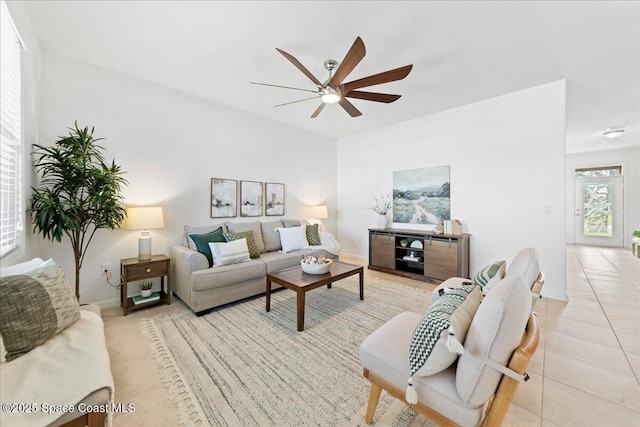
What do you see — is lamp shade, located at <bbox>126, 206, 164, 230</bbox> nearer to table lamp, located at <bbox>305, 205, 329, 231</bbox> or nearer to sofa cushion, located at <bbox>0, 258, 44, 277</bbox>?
sofa cushion, located at <bbox>0, 258, 44, 277</bbox>

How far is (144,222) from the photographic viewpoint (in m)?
2.81

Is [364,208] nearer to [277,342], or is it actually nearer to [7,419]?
[277,342]

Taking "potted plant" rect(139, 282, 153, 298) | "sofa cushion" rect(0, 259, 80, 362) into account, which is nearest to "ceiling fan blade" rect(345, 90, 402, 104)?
"sofa cushion" rect(0, 259, 80, 362)

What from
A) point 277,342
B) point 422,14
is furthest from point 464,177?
point 277,342

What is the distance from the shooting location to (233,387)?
166cm

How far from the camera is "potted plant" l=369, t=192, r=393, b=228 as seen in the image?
15.5ft

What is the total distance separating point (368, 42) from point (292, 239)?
2.76 metres

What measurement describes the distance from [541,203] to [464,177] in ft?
3.34

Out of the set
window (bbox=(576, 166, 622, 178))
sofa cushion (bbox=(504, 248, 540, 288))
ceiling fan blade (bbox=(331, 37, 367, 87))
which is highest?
ceiling fan blade (bbox=(331, 37, 367, 87))

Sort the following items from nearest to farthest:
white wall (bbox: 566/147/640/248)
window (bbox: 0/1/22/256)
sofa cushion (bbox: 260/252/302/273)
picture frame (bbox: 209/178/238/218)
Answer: window (bbox: 0/1/22/256) < sofa cushion (bbox: 260/252/302/273) < picture frame (bbox: 209/178/238/218) < white wall (bbox: 566/147/640/248)

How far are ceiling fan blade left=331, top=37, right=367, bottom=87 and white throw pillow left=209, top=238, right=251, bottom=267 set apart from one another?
85.9 inches

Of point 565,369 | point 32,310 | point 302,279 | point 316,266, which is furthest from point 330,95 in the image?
point 565,369

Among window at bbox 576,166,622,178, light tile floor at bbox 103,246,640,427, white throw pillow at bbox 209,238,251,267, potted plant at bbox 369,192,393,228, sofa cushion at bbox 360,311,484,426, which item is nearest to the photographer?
sofa cushion at bbox 360,311,484,426

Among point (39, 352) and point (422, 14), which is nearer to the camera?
point (39, 352)
